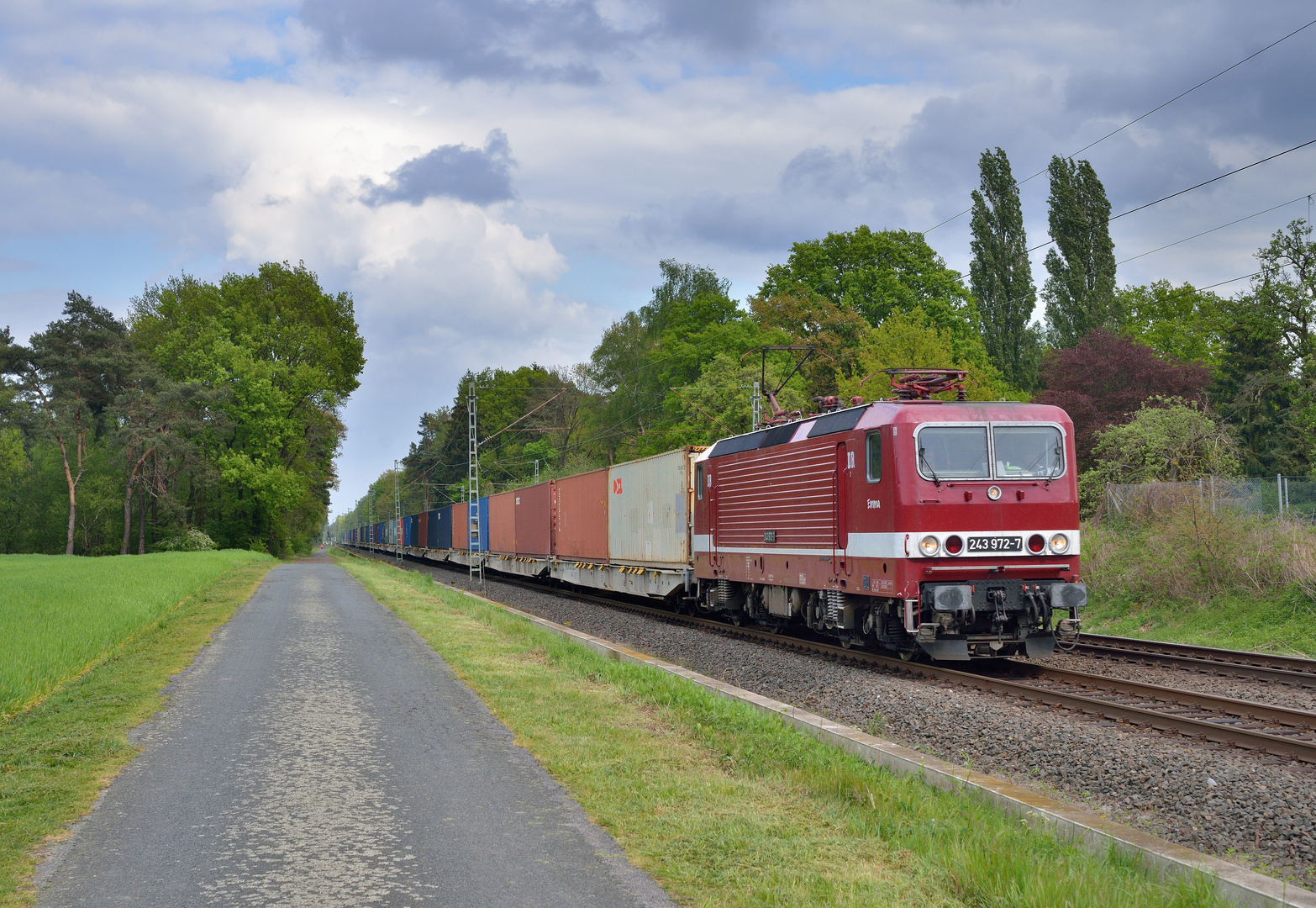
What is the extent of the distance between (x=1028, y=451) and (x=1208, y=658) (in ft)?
12.4

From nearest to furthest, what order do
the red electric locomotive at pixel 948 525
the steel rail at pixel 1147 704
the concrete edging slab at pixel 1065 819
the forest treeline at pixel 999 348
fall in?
1. the concrete edging slab at pixel 1065 819
2. the steel rail at pixel 1147 704
3. the red electric locomotive at pixel 948 525
4. the forest treeline at pixel 999 348

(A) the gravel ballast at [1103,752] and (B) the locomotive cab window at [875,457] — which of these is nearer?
(A) the gravel ballast at [1103,752]

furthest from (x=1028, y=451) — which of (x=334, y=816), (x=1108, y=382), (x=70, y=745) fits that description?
(x=1108, y=382)

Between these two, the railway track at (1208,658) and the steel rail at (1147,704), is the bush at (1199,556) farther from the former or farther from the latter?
the steel rail at (1147,704)

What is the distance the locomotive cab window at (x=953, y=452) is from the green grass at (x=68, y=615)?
9.76 meters

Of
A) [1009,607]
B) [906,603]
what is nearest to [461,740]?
[906,603]

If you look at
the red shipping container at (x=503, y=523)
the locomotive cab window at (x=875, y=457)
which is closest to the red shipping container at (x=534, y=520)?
the red shipping container at (x=503, y=523)

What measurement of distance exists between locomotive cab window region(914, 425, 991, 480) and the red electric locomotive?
0.05ft

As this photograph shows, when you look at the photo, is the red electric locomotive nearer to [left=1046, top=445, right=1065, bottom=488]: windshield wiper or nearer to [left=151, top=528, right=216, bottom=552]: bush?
[left=1046, top=445, right=1065, bottom=488]: windshield wiper

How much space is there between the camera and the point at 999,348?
175 feet

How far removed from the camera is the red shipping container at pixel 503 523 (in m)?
37.2

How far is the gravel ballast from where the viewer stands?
600cm

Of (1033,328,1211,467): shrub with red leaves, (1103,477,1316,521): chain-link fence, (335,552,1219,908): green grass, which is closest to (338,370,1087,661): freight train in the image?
(335,552,1219,908): green grass

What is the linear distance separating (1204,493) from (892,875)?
15709mm
